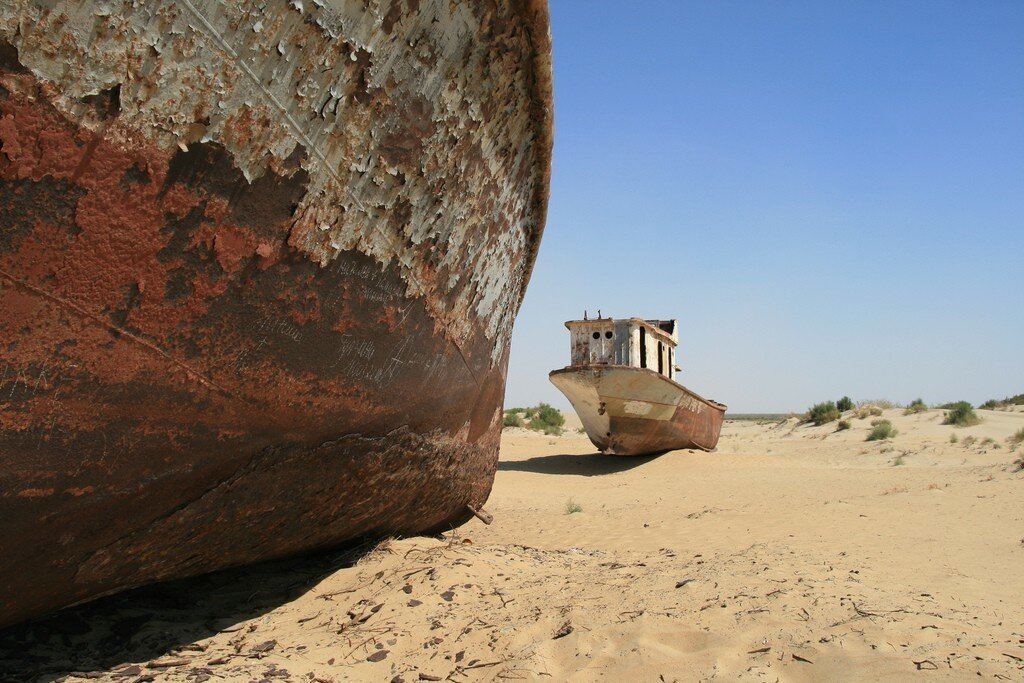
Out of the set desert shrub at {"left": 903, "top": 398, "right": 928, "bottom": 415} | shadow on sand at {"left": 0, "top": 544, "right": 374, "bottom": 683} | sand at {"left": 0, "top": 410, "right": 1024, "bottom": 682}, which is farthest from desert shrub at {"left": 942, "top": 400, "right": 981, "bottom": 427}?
shadow on sand at {"left": 0, "top": 544, "right": 374, "bottom": 683}

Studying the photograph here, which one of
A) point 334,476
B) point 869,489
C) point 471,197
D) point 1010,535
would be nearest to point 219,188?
point 471,197

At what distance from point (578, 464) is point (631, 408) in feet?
5.42

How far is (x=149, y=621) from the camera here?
2.85 meters

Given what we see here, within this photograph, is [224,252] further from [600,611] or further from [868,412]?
[868,412]

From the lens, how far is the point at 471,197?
8.45 ft

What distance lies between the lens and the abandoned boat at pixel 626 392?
416 inches

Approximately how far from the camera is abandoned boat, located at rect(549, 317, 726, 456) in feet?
34.7

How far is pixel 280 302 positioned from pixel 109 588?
3.97 feet

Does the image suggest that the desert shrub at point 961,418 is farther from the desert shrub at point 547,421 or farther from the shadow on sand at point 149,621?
the shadow on sand at point 149,621

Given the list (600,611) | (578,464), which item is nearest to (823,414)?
(578,464)

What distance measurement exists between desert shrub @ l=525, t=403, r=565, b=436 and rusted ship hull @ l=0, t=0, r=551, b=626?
18552 mm

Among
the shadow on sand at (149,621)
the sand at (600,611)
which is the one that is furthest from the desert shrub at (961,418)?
the shadow on sand at (149,621)

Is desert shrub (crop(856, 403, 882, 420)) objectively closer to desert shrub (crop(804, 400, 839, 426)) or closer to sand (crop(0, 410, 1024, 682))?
desert shrub (crop(804, 400, 839, 426))

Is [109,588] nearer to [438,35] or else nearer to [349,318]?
[349,318]
